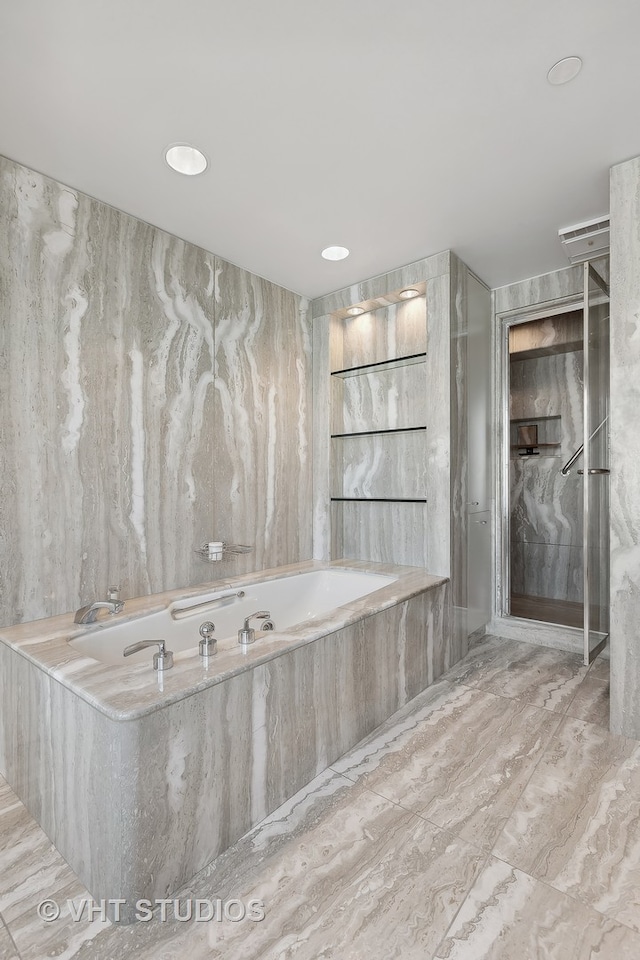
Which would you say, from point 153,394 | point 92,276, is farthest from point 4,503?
point 92,276

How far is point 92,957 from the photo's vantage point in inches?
42.3

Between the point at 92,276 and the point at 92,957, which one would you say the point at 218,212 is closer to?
the point at 92,276

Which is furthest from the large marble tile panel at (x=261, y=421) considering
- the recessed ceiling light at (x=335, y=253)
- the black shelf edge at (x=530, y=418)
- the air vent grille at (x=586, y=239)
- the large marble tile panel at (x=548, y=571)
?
the large marble tile panel at (x=548, y=571)

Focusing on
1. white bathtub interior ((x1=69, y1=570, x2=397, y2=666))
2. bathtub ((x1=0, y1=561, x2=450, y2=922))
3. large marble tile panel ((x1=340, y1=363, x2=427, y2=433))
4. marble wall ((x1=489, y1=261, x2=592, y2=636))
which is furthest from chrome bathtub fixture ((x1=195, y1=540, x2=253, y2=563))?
marble wall ((x1=489, y1=261, x2=592, y2=636))

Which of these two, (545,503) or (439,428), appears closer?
(439,428)

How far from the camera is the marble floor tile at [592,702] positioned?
6.97ft

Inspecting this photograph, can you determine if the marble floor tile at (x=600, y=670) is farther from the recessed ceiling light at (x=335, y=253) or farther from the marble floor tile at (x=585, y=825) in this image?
the recessed ceiling light at (x=335, y=253)

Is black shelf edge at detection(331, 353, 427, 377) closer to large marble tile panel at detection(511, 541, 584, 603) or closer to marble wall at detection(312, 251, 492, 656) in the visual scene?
marble wall at detection(312, 251, 492, 656)

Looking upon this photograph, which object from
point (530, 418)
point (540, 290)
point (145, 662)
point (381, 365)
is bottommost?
point (145, 662)

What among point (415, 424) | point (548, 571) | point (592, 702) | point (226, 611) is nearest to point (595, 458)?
point (415, 424)

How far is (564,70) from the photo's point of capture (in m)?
1.47

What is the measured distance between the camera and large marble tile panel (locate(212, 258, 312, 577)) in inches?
107

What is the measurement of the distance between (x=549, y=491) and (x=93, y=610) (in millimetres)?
3795

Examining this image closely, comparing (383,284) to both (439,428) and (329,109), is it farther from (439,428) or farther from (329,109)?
(329,109)
